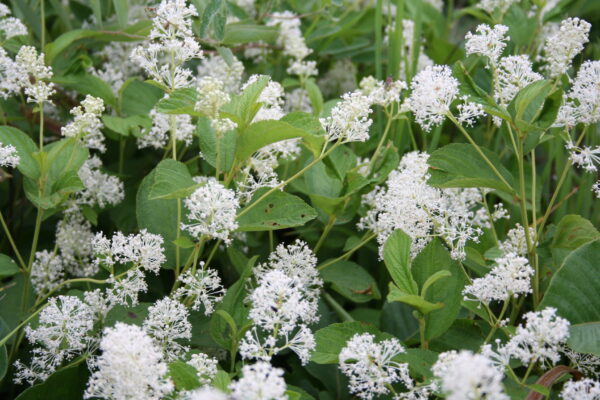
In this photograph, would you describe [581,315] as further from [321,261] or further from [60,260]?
[60,260]

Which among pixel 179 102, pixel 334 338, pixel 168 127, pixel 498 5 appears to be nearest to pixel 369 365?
pixel 334 338

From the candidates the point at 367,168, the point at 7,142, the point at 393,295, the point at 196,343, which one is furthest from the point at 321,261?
the point at 7,142

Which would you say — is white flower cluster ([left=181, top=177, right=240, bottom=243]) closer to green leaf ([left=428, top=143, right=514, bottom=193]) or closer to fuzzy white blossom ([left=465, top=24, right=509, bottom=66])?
green leaf ([left=428, top=143, right=514, bottom=193])

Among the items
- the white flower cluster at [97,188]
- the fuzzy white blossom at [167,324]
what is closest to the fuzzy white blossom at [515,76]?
the fuzzy white blossom at [167,324]

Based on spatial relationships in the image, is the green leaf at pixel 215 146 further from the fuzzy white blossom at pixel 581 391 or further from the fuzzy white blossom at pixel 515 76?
the fuzzy white blossom at pixel 581 391

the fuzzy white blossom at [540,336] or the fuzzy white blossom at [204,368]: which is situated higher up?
the fuzzy white blossom at [540,336]

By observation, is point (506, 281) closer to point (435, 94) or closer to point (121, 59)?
point (435, 94)
